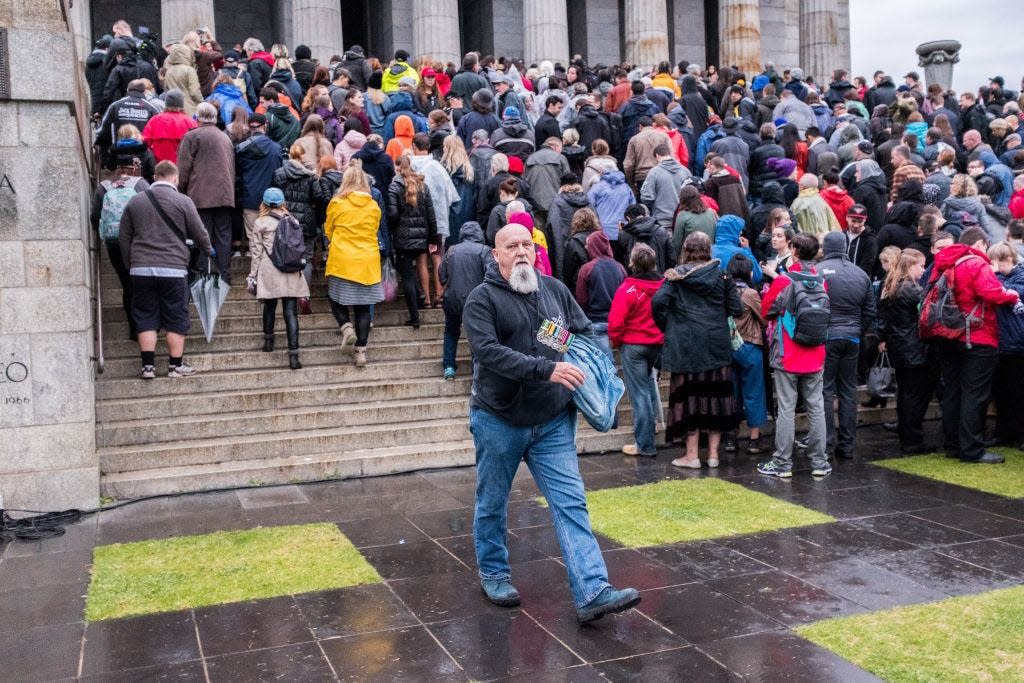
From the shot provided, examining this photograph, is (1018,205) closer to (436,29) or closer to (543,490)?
(543,490)

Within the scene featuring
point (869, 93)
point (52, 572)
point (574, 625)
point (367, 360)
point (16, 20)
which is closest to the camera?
point (574, 625)

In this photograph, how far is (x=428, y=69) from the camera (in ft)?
62.5

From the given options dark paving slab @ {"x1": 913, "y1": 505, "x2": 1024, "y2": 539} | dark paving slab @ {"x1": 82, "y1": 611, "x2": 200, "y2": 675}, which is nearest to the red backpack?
dark paving slab @ {"x1": 913, "y1": 505, "x2": 1024, "y2": 539}

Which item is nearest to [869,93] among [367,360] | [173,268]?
[367,360]

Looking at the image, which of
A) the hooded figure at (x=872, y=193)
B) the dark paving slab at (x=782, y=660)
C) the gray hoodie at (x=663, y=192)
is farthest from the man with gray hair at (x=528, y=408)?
the hooded figure at (x=872, y=193)

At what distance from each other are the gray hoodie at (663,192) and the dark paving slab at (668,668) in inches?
344

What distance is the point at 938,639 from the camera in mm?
5746

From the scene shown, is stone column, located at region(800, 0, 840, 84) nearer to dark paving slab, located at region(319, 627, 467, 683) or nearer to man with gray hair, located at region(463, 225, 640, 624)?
man with gray hair, located at region(463, 225, 640, 624)

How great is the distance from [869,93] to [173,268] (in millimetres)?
16560

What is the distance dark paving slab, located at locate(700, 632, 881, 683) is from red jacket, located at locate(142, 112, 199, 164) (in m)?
9.59

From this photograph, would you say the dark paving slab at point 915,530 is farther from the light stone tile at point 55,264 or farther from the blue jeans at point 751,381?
the light stone tile at point 55,264

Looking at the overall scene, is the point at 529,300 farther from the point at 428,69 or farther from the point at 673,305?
the point at 428,69

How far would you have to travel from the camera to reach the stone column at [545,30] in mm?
28141

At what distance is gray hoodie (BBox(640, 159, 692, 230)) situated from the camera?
540 inches
